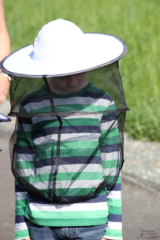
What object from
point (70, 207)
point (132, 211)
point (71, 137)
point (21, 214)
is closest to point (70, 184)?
point (70, 207)

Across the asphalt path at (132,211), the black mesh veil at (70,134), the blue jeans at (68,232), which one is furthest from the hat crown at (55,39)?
the asphalt path at (132,211)

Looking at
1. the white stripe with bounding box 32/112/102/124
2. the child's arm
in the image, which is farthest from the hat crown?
the child's arm

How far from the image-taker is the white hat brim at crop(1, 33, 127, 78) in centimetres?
163

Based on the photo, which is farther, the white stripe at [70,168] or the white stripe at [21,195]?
the white stripe at [21,195]

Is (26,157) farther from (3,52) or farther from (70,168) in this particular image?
(3,52)

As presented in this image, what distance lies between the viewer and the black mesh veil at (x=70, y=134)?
1775 mm

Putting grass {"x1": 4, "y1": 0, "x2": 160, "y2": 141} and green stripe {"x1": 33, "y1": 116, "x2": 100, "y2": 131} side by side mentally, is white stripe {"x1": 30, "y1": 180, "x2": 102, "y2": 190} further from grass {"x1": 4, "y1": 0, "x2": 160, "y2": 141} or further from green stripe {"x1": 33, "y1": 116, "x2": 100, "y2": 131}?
grass {"x1": 4, "y1": 0, "x2": 160, "y2": 141}

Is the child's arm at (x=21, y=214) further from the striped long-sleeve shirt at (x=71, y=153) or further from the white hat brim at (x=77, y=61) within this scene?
the white hat brim at (x=77, y=61)

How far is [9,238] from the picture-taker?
3467mm

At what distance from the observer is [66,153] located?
70.5 inches

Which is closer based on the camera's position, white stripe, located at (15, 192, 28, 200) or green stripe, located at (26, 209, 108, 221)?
green stripe, located at (26, 209, 108, 221)

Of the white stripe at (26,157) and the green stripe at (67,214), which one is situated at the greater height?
the white stripe at (26,157)

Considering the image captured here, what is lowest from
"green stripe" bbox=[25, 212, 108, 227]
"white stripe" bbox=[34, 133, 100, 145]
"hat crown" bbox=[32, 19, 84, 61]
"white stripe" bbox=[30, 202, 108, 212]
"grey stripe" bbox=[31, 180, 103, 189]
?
"green stripe" bbox=[25, 212, 108, 227]

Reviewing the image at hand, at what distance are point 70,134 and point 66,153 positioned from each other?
0.30ft
